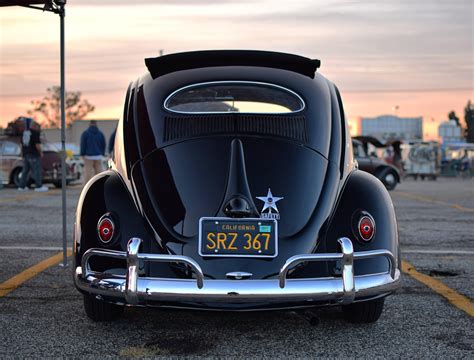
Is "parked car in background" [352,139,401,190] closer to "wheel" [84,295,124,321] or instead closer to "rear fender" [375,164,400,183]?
"rear fender" [375,164,400,183]

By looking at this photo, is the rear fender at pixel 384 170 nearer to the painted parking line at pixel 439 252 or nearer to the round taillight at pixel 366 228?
the painted parking line at pixel 439 252

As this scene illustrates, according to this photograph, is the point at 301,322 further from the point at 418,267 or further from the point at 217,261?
the point at 418,267

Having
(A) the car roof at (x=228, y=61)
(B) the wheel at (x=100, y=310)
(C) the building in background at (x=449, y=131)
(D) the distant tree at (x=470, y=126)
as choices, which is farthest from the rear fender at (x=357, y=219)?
(D) the distant tree at (x=470, y=126)

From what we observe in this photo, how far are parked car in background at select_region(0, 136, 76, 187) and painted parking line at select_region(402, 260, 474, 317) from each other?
1479 cm

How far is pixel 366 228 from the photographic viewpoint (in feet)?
13.5

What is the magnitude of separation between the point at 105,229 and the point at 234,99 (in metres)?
1.28

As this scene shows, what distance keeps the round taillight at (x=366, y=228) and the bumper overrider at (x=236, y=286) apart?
176 millimetres

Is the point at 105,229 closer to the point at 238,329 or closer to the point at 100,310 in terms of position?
the point at 100,310

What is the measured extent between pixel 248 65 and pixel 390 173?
16.9 m

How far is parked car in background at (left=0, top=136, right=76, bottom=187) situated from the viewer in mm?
19906


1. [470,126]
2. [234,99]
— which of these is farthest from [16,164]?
[470,126]

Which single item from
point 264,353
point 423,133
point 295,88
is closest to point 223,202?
point 264,353

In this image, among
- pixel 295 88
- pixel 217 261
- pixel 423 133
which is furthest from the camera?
pixel 423 133

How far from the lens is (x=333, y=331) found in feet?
14.3
